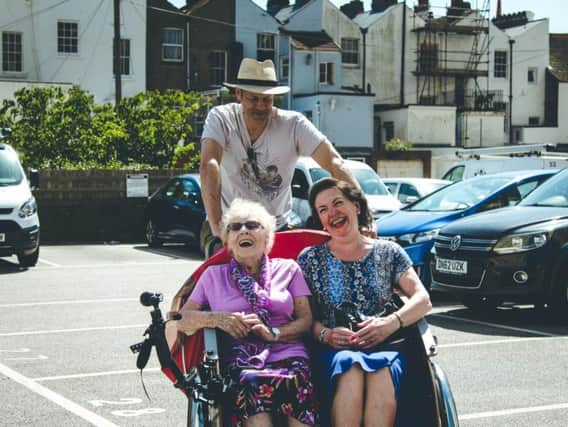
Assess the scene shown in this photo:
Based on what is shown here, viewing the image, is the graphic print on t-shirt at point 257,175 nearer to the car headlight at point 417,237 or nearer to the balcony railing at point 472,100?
the car headlight at point 417,237

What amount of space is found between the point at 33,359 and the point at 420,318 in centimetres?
481

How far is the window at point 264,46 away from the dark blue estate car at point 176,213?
3376cm

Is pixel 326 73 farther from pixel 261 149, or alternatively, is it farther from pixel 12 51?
pixel 261 149

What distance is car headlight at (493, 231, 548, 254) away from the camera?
11508mm

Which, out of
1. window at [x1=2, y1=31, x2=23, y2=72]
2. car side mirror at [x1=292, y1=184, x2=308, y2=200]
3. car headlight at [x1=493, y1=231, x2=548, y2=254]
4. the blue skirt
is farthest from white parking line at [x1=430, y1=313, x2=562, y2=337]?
window at [x1=2, y1=31, x2=23, y2=72]

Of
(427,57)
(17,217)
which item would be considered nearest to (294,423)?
(17,217)

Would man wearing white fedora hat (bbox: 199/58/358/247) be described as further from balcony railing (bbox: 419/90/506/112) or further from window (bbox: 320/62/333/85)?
balcony railing (bbox: 419/90/506/112)

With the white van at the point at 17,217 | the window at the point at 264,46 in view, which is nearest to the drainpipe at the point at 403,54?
the window at the point at 264,46

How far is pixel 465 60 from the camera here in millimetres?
65938

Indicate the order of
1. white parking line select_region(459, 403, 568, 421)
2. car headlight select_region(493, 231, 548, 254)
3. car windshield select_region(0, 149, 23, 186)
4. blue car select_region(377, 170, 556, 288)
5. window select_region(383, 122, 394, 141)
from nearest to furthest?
1. white parking line select_region(459, 403, 568, 421)
2. car headlight select_region(493, 231, 548, 254)
3. blue car select_region(377, 170, 556, 288)
4. car windshield select_region(0, 149, 23, 186)
5. window select_region(383, 122, 394, 141)

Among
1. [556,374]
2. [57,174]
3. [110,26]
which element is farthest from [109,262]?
[110,26]

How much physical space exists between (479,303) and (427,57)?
5307 cm

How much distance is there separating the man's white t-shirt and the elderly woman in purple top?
0.81m

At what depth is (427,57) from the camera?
211ft
